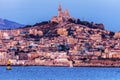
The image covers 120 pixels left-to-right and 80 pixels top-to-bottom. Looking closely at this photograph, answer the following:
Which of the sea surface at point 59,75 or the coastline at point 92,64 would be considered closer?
the sea surface at point 59,75

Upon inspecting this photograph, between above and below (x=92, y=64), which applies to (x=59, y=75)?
below

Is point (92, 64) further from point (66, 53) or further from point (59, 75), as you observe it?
point (59, 75)

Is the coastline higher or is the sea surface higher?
the coastline

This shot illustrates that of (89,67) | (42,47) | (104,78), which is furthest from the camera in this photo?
(42,47)

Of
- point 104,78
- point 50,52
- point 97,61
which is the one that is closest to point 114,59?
point 97,61

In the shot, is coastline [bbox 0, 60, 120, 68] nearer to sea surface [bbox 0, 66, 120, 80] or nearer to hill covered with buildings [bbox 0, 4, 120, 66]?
hill covered with buildings [bbox 0, 4, 120, 66]

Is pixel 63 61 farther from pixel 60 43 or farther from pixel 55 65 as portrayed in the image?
pixel 60 43

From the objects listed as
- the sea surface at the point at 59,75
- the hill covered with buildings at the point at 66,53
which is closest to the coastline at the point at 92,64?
the hill covered with buildings at the point at 66,53

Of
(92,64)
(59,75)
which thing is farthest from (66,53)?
(59,75)

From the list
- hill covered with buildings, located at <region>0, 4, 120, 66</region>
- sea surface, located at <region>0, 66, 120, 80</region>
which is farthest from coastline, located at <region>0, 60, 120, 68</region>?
sea surface, located at <region>0, 66, 120, 80</region>

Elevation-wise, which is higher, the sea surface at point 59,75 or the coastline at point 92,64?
the coastline at point 92,64

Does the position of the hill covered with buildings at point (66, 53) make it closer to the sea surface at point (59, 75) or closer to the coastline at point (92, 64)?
the coastline at point (92, 64)
